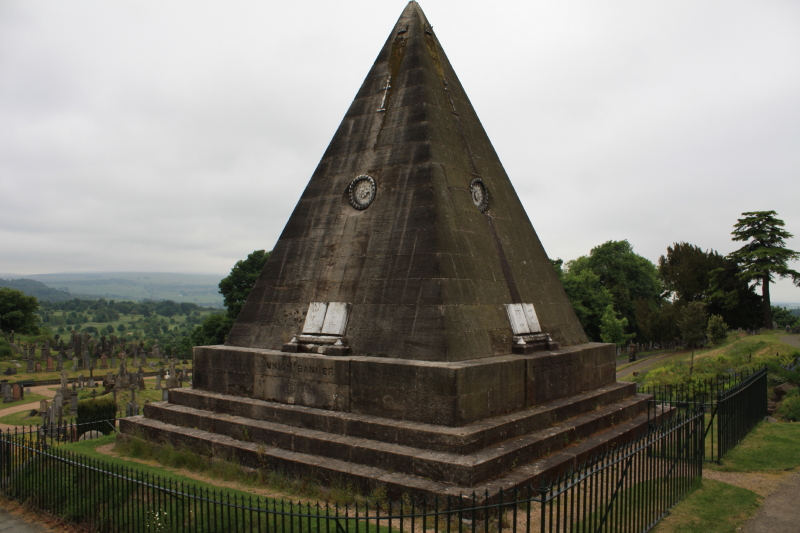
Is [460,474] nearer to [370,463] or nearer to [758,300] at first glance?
[370,463]

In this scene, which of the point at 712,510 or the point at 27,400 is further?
the point at 27,400

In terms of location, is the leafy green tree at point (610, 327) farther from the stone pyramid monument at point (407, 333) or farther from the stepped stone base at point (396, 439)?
the stepped stone base at point (396, 439)

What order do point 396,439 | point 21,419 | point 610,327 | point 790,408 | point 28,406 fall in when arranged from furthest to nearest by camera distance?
point 610,327 < point 28,406 < point 21,419 < point 790,408 < point 396,439

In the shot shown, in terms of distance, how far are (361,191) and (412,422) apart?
15.0 feet

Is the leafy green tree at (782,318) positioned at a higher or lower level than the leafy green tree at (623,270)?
lower

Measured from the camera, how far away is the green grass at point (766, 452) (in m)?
9.07

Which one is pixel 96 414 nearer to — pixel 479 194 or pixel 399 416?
pixel 399 416

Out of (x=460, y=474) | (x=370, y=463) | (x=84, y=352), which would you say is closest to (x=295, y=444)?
(x=370, y=463)

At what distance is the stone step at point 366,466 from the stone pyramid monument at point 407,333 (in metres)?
0.04

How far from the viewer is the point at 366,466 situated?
289 inches

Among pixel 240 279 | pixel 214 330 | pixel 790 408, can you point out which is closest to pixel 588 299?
pixel 240 279

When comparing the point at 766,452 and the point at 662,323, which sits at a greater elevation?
the point at 662,323

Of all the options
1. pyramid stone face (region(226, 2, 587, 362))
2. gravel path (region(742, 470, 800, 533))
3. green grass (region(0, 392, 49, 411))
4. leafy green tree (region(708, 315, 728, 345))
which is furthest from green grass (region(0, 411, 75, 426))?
leafy green tree (region(708, 315, 728, 345))

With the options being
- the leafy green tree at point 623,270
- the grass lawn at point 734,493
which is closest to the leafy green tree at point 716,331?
the grass lawn at point 734,493
